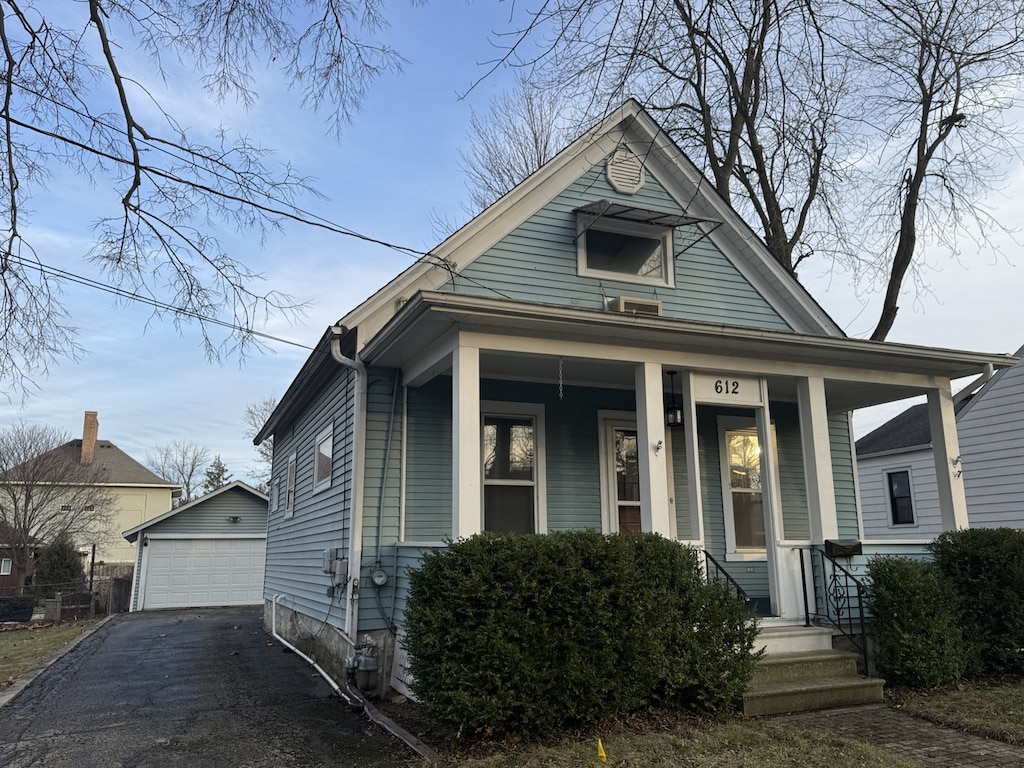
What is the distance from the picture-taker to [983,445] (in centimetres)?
1287

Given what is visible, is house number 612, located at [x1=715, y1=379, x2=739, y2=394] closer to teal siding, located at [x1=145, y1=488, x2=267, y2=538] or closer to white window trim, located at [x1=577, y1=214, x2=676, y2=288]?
white window trim, located at [x1=577, y1=214, x2=676, y2=288]

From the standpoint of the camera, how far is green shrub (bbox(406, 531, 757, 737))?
16.7ft

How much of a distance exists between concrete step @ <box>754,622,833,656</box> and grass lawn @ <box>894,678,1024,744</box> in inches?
28.9

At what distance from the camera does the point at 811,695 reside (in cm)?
612

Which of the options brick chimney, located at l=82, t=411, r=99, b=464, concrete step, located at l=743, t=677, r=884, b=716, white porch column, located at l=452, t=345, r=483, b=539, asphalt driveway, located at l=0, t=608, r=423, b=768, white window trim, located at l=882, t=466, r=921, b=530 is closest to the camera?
asphalt driveway, located at l=0, t=608, r=423, b=768

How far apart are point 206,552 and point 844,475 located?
812 inches

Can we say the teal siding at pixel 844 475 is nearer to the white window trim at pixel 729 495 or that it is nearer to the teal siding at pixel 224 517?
the white window trim at pixel 729 495

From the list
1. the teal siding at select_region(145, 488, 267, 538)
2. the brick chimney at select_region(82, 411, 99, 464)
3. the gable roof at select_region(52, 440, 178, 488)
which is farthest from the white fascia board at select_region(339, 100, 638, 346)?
the brick chimney at select_region(82, 411, 99, 464)

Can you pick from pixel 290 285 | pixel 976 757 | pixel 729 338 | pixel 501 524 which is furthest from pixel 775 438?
pixel 290 285

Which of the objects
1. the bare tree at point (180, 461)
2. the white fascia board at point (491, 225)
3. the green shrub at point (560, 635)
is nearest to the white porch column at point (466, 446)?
the green shrub at point (560, 635)

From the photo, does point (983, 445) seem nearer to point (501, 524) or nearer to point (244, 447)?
point (501, 524)

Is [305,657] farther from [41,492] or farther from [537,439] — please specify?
[41,492]

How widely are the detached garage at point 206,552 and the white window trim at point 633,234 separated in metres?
18.2

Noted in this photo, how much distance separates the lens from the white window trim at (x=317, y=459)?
9.16 metres
